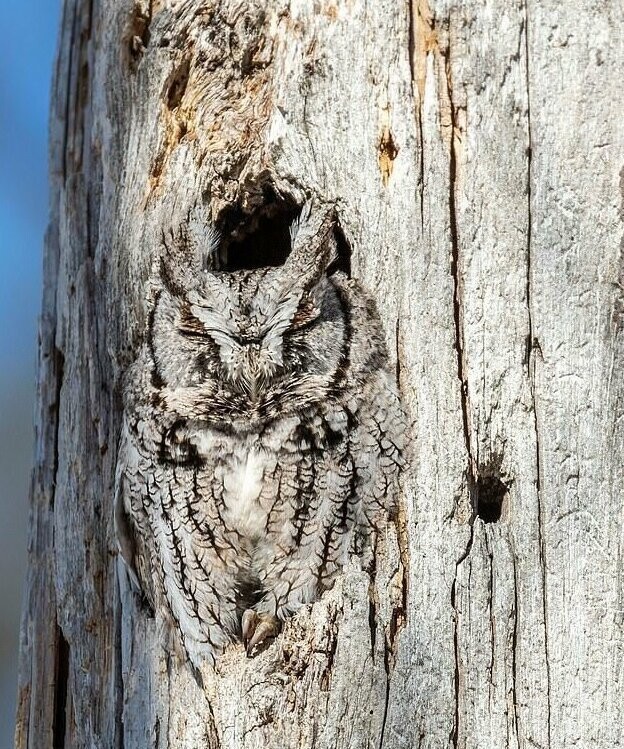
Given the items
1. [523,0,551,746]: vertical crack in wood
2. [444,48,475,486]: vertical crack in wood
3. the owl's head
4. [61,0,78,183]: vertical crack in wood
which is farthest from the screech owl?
[61,0,78,183]: vertical crack in wood

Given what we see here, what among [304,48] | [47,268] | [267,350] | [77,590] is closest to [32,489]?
[77,590]

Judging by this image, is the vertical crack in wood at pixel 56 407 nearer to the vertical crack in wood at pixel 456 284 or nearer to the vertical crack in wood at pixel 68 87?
the vertical crack in wood at pixel 68 87

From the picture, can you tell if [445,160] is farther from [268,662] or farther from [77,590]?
[77,590]

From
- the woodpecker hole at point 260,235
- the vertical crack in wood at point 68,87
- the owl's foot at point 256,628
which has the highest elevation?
the vertical crack in wood at point 68,87

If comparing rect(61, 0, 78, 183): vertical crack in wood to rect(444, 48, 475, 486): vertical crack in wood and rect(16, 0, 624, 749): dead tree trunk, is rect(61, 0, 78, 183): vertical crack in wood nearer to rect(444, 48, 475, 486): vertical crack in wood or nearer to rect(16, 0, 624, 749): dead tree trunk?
rect(16, 0, 624, 749): dead tree trunk

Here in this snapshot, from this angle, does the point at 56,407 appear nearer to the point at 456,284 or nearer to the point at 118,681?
the point at 118,681

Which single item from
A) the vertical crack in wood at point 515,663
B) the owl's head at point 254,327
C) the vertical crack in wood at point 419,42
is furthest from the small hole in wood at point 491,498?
the vertical crack in wood at point 419,42
